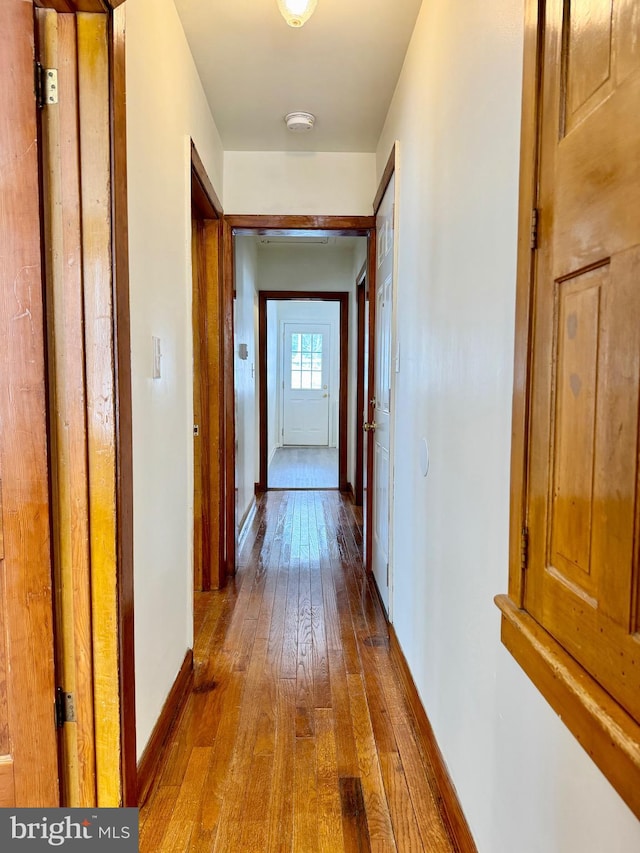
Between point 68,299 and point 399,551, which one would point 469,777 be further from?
point 68,299

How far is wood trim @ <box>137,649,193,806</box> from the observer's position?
1.42 m

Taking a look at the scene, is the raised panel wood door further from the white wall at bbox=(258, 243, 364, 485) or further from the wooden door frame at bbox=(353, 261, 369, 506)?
the white wall at bbox=(258, 243, 364, 485)

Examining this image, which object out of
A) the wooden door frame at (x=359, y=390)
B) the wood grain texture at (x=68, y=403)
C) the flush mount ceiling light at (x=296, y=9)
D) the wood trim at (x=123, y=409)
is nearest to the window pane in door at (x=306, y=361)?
the wooden door frame at (x=359, y=390)

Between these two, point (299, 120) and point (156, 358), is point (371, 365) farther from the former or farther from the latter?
point (156, 358)

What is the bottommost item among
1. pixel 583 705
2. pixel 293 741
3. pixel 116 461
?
pixel 293 741

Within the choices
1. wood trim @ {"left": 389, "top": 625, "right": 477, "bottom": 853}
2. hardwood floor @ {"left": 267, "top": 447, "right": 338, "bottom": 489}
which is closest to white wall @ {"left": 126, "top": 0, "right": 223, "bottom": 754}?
wood trim @ {"left": 389, "top": 625, "right": 477, "bottom": 853}

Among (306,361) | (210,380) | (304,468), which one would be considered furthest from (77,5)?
(306,361)

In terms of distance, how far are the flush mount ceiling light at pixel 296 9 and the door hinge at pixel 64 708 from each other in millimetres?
2050

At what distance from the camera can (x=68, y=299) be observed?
1188mm

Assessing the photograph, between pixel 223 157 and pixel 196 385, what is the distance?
4.41 ft

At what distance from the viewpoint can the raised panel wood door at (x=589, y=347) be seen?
2.08 ft

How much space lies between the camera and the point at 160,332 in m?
1.69

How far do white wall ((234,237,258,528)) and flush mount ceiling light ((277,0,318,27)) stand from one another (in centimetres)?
188

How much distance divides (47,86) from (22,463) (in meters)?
0.87
